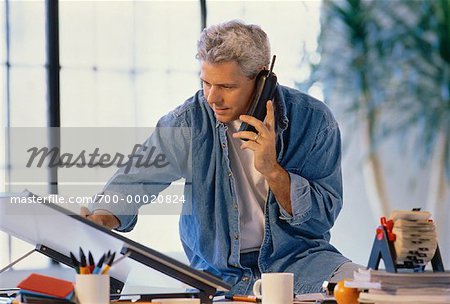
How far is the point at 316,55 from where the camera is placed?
486 cm

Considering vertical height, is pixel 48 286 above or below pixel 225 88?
below

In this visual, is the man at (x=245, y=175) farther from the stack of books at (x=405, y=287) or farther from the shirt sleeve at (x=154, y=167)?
the stack of books at (x=405, y=287)

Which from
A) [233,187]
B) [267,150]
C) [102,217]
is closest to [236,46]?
[267,150]

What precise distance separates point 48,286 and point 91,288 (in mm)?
79

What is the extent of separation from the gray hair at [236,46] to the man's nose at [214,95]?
0.26 ft

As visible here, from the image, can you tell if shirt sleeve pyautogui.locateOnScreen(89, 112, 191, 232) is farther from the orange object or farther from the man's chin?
the orange object

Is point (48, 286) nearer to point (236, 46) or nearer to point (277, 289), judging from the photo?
point (277, 289)

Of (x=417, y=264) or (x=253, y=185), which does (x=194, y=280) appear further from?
(x=253, y=185)

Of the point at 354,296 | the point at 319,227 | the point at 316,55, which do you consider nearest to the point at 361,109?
the point at 316,55

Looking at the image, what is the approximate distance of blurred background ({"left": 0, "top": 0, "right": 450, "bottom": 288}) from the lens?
14.7 feet

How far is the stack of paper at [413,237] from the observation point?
5.55 feet

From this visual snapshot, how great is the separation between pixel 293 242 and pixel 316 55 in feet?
7.82

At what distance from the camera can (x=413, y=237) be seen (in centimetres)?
170

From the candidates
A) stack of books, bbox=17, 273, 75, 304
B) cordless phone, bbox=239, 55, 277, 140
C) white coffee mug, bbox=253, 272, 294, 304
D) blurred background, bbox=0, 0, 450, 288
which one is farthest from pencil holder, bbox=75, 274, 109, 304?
blurred background, bbox=0, 0, 450, 288
